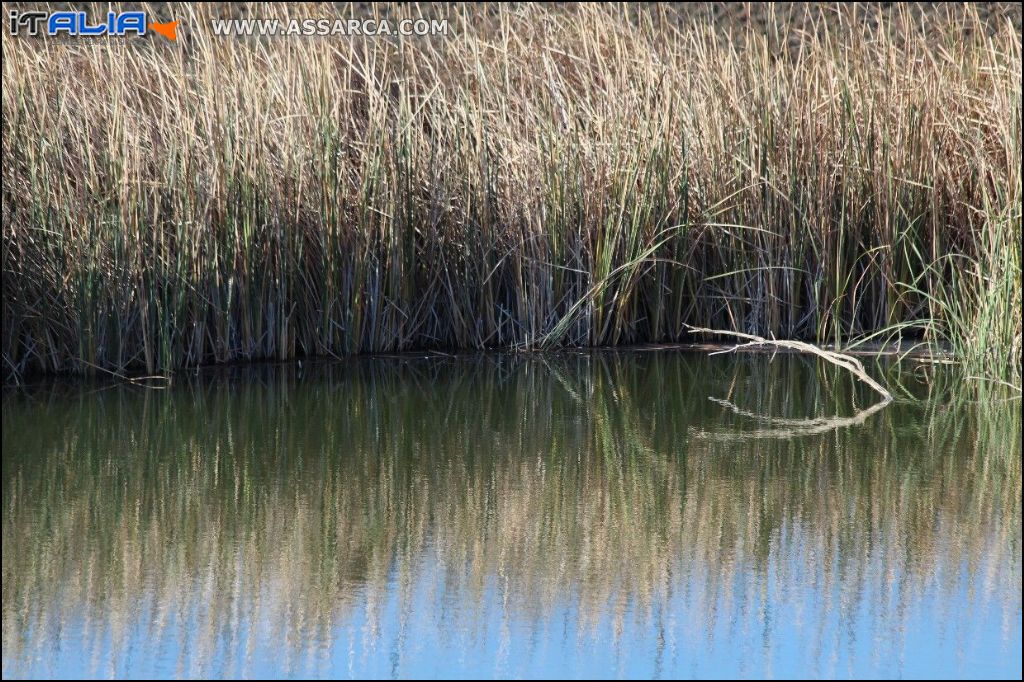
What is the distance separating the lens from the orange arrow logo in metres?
6.22

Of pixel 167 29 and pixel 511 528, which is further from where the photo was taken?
pixel 167 29

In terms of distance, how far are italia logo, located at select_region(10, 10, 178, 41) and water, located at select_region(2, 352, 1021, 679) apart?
1.98m

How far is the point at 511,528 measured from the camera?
3084mm

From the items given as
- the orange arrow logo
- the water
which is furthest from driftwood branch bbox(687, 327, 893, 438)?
the orange arrow logo

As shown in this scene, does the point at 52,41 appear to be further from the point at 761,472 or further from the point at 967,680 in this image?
the point at 967,680

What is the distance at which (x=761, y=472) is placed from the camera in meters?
3.56

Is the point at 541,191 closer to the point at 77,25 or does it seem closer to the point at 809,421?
the point at 809,421

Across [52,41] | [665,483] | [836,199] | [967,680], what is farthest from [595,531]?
[52,41]

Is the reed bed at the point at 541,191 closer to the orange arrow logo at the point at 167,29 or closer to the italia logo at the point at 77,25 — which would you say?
the italia logo at the point at 77,25

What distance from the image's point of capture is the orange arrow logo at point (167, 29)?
6220mm

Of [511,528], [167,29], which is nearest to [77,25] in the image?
[167,29]

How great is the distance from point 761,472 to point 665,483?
26cm

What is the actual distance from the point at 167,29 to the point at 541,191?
237cm

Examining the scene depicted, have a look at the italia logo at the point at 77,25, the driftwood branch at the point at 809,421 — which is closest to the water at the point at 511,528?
the driftwood branch at the point at 809,421
